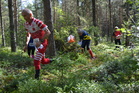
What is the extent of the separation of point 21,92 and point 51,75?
5.31 feet

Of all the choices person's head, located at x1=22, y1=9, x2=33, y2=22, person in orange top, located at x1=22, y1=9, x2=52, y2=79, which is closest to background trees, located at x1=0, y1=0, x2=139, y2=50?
person in orange top, located at x1=22, y1=9, x2=52, y2=79

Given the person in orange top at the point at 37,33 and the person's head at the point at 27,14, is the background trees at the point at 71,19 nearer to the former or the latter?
the person in orange top at the point at 37,33

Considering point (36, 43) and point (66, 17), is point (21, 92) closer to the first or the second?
point (36, 43)

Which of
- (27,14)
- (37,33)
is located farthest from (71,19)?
(27,14)

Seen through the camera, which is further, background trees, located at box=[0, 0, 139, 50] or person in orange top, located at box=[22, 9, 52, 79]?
background trees, located at box=[0, 0, 139, 50]

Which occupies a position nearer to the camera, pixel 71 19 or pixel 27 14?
pixel 27 14

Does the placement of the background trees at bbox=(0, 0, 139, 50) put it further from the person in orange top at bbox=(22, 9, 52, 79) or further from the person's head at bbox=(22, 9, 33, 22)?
the person's head at bbox=(22, 9, 33, 22)

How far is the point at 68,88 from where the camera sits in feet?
9.57

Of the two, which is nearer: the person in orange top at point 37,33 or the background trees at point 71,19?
the person in orange top at point 37,33

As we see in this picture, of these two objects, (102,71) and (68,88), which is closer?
(68,88)

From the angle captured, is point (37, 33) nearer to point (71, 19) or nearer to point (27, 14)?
point (27, 14)

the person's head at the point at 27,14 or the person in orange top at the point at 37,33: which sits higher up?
the person's head at the point at 27,14

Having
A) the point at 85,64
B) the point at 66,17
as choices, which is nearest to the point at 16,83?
the point at 85,64

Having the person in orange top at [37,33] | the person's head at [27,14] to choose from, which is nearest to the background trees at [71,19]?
the person in orange top at [37,33]
